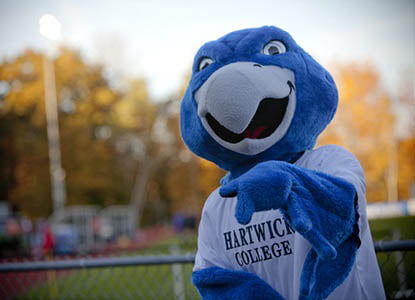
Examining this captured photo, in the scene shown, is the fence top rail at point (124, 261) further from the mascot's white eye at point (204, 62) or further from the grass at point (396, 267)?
the mascot's white eye at point (204, 62)

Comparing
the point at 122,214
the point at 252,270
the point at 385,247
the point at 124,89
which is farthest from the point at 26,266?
the point at 124,89

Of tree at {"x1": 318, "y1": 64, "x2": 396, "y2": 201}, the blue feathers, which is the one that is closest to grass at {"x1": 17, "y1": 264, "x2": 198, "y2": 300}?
the blue feathers

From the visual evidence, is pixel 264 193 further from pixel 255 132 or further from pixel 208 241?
pixel 208 241

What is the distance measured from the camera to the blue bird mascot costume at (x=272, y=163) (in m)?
1.22

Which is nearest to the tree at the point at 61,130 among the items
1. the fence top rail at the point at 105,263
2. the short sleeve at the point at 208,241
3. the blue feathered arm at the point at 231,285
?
the fence top rail at the point at 105,263

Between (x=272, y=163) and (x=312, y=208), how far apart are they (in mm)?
164

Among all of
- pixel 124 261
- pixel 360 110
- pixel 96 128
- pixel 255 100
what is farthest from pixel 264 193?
pixel 96 128

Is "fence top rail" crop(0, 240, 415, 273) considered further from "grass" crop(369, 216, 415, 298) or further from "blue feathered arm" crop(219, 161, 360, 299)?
"blue feathered arm" crop(219, 161, 360, 299)

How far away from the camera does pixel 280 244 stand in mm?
1586

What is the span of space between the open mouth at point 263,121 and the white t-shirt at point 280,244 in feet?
0.71

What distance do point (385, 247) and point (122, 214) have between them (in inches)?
875

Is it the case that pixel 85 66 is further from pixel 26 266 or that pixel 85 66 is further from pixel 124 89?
pixel 26 266

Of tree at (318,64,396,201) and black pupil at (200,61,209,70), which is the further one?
tree at (318,64,396,201)

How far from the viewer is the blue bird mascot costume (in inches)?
48.1
